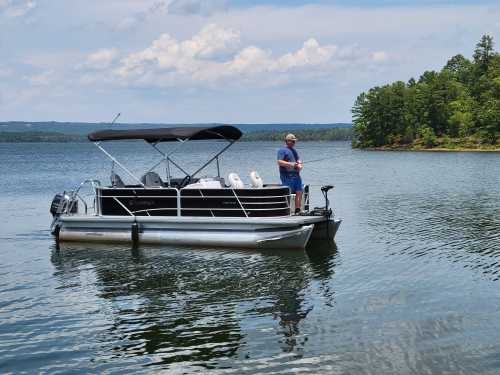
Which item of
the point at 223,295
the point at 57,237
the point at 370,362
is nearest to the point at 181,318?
the point at 223,295

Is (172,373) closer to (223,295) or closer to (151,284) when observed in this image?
(223,295)

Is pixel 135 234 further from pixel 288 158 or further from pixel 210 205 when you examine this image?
pixel 288 158

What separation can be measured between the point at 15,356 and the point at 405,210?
19.8 meters

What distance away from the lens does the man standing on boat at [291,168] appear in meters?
18.2

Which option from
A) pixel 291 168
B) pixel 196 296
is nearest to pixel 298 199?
pixel 291 168

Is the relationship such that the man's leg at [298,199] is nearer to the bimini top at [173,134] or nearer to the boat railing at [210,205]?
the boat railing at [210,205]

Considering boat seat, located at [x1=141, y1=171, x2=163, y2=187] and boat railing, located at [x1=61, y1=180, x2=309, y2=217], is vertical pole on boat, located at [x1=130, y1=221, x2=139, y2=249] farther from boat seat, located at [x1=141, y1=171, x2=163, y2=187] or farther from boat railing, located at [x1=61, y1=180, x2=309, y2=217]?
boat seat, located at [x1=141, y1=171, x2=163, y2=187]

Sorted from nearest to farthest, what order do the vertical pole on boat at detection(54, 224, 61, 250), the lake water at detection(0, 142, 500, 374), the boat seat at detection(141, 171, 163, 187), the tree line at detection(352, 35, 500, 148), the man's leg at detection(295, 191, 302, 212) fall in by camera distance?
the lake water at detection(0, 142, 500, 374) < the man's leg at detection(295, 191, 302, 212) < the boat seat at detection(141, 171, 163, 187) < the vertical pole on boat at detection(54, 224, 61, 250) < the tree line at detection(352, 35, 500, 148)

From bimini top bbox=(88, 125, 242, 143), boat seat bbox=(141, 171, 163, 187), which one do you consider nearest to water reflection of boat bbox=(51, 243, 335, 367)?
boat seat bbox=(141, 171, 163, 187)

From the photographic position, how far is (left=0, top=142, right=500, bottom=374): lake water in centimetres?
973

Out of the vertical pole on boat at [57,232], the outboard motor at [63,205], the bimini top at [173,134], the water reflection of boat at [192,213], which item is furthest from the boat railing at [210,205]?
the bimini top at [173,134]

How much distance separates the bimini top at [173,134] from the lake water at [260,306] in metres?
3.17

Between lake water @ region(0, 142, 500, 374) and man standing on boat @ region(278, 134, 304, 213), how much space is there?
5.41 ft

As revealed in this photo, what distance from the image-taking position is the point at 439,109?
405ft
